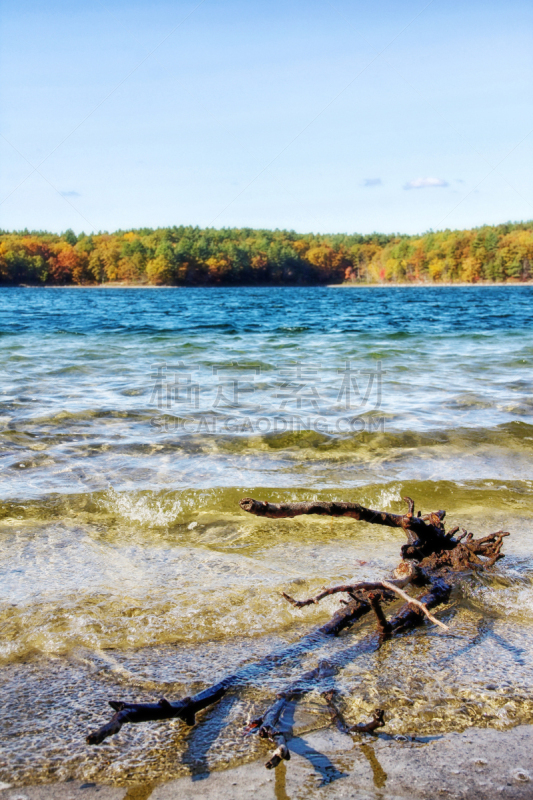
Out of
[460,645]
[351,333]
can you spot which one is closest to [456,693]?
[460,645]

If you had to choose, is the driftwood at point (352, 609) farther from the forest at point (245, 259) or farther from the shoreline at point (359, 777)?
the forest at point (245, 259)

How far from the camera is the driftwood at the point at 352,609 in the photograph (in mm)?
1850

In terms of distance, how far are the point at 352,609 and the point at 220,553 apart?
4.23ft

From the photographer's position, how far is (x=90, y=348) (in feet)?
52.7

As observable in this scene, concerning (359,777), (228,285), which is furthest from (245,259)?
(359,777)

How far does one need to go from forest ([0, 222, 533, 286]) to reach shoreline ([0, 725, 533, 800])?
134 metres

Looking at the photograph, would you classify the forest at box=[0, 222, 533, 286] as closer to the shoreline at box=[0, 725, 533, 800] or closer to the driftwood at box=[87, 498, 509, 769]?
the driftwood at box=[87, 498, 509, 769]

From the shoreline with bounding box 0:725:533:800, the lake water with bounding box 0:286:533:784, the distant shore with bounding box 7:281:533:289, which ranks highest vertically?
the distant shore with bounding box 7:281:533:289

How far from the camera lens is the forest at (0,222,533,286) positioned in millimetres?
134750

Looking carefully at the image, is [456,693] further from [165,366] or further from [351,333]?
[351,333]

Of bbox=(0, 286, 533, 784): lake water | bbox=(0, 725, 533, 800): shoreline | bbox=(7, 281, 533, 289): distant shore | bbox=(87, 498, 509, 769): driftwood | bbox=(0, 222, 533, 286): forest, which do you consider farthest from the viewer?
bbox=(0, 222, 533, 286): forest

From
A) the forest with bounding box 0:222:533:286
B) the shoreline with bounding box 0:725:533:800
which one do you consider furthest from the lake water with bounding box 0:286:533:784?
the forest with bounding box 0:222:533:286

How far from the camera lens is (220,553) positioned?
12.5 ft

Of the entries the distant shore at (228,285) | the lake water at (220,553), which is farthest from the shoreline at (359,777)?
the distant shore at (228,285)
